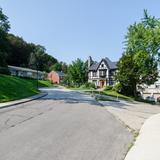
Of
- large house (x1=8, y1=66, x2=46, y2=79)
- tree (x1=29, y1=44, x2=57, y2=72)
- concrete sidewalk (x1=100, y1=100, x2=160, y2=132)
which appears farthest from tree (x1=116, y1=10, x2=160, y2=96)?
tree (x1=29, y1=44, x2=57, y2=72)

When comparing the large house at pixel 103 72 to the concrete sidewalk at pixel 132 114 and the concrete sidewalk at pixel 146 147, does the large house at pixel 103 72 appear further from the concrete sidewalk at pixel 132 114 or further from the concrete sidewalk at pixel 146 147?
the concrete sidewalk at pixel 146 147

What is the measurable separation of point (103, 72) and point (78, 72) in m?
7.20

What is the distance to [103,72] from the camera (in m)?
84.4

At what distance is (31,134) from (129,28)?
3266cm

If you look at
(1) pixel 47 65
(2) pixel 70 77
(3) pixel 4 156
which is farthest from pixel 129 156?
(1) pixel 47 65

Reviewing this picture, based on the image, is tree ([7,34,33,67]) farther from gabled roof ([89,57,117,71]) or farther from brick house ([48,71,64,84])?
gabled roof ([89,57,117,71])

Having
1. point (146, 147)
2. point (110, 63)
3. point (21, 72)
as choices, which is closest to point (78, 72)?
point (110, 63)

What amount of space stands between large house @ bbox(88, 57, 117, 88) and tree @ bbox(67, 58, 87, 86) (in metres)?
4.39

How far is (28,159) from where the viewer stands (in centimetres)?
789

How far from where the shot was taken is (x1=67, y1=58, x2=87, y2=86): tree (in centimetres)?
8200

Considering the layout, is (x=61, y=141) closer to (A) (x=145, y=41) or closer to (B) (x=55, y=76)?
(A) (x=145, y=41)

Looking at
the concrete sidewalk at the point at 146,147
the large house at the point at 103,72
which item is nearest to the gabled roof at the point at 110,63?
the large house at the point at 103,72

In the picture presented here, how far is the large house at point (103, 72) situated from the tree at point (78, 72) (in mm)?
4389

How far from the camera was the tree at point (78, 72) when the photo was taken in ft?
269
